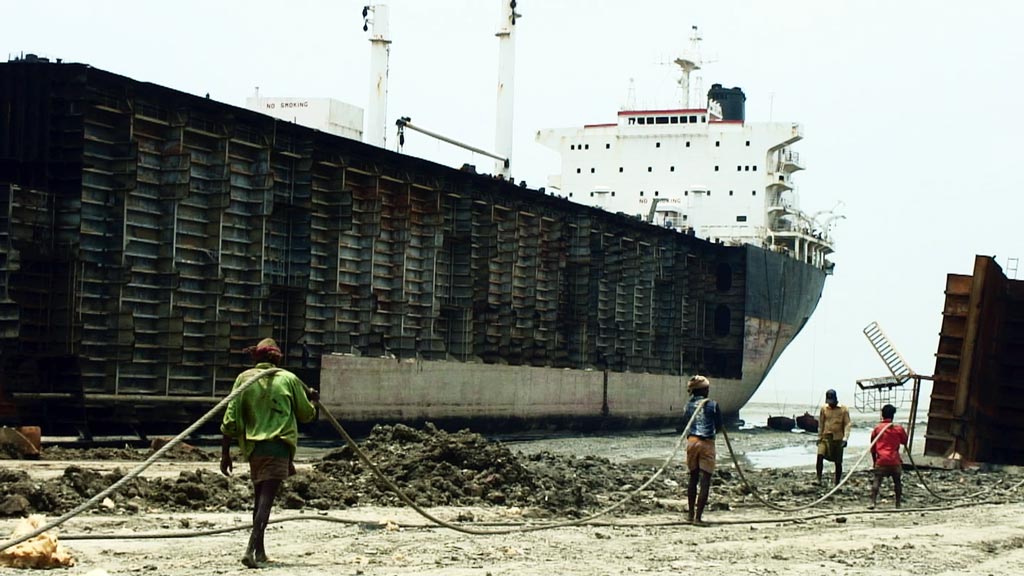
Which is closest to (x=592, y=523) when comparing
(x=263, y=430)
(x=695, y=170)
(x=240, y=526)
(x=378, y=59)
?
(x=240, y=526)

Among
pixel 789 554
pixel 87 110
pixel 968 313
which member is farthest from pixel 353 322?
pixel 789 554

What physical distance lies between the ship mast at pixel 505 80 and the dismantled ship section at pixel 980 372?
24.0 m

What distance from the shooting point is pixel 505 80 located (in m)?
47.2

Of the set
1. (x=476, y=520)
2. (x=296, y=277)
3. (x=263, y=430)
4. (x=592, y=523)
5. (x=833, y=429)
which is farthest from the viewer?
(x=296, y=277)

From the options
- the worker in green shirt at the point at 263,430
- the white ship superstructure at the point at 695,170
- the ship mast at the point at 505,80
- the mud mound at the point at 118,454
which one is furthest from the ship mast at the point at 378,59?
the worker in green shirt at the point at 263,430

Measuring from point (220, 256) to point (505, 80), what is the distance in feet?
77.4

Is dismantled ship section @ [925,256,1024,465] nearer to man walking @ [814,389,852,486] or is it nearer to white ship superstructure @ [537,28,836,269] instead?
man walking @ [814,389,852,486]

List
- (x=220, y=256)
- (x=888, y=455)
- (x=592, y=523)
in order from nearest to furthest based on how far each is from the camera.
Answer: (x=592, y=523)
(x=888, y=455)
(x=220, y=256)

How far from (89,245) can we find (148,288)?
164cm

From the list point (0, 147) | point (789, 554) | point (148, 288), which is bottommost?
point (789, 554)

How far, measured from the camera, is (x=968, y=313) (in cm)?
2492

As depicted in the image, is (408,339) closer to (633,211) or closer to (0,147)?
(0,147)

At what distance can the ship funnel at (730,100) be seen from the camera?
6028 centimetres

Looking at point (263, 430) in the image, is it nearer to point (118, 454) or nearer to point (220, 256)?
point (118, 454)
